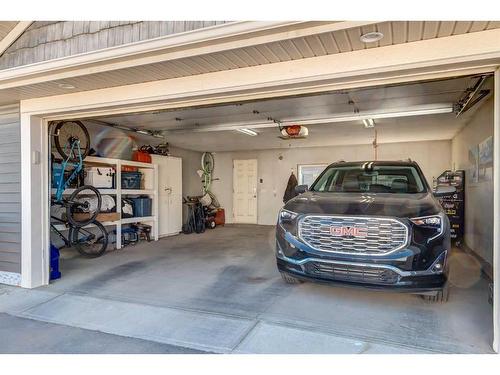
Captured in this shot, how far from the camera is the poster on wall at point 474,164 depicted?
539 centimetres

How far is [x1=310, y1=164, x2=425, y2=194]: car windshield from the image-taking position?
152 inches

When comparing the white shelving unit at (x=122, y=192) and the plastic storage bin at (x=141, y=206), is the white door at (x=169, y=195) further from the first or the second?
the plastic storage bin at (x=141, y=206)

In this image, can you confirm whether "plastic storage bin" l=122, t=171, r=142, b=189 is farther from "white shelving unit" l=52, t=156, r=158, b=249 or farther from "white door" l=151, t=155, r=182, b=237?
"white door" l=151, t=155, r=182, b=237

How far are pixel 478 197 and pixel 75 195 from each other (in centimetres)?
659

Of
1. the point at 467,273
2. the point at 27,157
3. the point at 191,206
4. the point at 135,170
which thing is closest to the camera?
the point at 27,157

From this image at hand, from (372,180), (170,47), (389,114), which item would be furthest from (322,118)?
(170,47)

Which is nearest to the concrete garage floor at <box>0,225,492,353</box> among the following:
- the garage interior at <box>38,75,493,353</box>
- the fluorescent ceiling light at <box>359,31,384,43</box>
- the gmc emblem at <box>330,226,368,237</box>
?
the garage interior at <box>38,75,493,353</box>

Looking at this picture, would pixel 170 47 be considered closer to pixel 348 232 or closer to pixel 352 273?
pixel 348 232

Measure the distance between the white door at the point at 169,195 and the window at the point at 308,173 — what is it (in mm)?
3723

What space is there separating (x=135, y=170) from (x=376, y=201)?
17.8 feet

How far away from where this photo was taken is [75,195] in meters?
5.44
